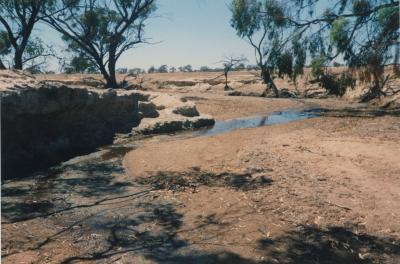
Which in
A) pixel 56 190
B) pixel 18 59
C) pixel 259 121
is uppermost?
pixel 18 59

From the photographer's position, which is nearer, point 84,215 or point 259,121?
point 84,215

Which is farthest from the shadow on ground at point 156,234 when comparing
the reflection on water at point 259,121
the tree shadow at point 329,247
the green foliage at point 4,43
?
the green foliage at point 4,43

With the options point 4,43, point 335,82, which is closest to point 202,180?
point 335,82

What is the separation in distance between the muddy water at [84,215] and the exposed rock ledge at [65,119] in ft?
3.20

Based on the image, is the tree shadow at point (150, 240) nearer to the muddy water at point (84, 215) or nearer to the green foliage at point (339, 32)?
the muddy water at point (84, 215)

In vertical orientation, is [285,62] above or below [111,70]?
above

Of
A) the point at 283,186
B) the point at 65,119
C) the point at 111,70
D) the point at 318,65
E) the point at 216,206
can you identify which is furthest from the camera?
the point at 111,70

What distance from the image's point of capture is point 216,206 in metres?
7.01

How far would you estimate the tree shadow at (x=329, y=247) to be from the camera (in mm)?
5160

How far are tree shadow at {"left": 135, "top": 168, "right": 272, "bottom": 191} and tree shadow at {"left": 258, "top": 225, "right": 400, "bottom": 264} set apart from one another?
2114mm

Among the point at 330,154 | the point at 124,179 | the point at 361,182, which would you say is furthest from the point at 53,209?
the point at 330,154

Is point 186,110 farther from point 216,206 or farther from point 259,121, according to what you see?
point 216,206

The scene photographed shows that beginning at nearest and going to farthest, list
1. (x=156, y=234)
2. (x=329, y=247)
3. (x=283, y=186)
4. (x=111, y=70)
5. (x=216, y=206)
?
(x=329, y=247), (x=156, y=234), (x=216, y=206), (x=283, y=186), (x=111, y=70)

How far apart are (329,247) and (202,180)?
11.2 ft
